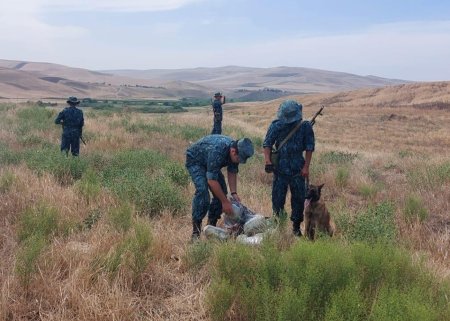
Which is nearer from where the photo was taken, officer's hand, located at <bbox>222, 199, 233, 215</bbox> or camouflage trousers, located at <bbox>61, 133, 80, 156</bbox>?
officer's hand, located at <bbox>222, 199, 233, 215</bbox>

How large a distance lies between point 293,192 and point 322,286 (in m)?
2.65

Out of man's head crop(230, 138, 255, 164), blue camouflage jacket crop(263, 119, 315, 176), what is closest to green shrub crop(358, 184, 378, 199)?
blue camouflage jacket crop(263, 119, 315, 176)

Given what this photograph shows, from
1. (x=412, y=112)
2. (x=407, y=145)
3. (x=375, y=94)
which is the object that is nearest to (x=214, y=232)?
(x=407, y=145)

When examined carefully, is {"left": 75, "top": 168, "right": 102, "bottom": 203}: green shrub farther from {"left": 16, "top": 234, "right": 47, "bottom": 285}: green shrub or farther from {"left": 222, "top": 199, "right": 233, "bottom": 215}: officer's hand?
{"left": 16, "top": 234, "right": 47, "bottom": 285}: green shrub

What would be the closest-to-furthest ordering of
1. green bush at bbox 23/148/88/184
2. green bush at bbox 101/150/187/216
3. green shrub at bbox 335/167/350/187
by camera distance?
green bush at bbox 101/150/187/216 → green bush at bbox 23/148/88/184 → green shrub at bbox 335/167/350/187

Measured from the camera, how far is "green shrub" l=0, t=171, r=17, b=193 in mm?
7008

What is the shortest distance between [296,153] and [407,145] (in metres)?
17.4

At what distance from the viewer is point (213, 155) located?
5.48 m

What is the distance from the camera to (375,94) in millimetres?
59875

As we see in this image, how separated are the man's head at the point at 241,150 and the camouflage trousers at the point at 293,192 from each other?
1.06 meters

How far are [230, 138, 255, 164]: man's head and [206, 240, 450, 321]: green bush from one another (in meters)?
1.17

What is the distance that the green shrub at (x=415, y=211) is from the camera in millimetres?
6844

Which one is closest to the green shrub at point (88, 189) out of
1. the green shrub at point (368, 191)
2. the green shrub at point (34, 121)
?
the green shrub at point (368, 191)

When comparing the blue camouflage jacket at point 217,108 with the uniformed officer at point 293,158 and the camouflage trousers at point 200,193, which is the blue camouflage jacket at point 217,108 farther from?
the camouflage trousers at point 200,193
